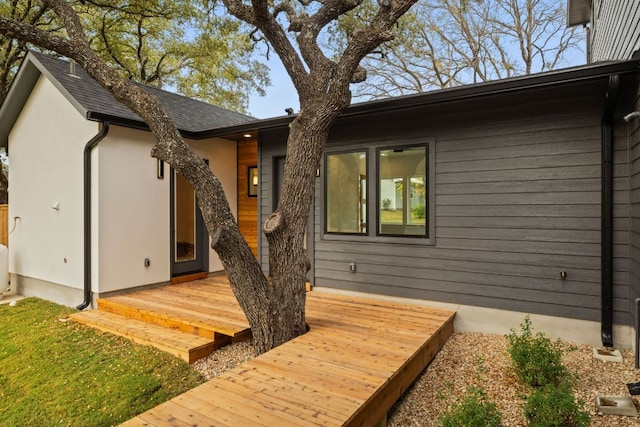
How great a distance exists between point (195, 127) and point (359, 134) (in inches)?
125

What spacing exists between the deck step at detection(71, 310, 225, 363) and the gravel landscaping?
107 mm

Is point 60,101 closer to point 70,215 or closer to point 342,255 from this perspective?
point 70,215

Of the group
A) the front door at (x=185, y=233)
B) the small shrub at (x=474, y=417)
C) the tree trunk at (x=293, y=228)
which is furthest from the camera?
the front door at (x=185, y=233)

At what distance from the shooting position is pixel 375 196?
15.9 feet

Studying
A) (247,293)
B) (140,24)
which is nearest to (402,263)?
(247,293)

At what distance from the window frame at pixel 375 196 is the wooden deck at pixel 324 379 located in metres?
1.03

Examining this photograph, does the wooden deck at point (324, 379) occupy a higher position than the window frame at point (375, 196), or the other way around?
the window frame at point (375, 196)

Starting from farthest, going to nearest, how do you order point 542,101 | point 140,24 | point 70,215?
point 140,24
point 70,215
point 542,101

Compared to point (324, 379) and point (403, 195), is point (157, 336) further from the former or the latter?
point (403, 195)

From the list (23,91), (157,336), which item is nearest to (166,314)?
(157,336)

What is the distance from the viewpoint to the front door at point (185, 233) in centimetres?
623

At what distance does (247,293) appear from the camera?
335cm

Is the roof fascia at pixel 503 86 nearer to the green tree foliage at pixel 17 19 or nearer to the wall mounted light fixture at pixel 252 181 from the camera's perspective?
the wall mounted light fixture at pixel 252 181

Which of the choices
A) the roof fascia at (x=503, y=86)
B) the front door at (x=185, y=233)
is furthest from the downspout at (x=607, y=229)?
the front door at (x=185, y=233)
